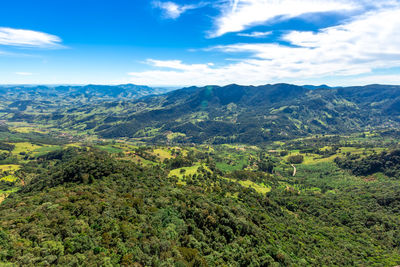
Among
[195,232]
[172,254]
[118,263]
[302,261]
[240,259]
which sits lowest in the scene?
[302,261]

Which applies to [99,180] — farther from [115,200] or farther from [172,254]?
[172,254]

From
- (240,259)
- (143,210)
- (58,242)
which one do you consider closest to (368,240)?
(240,259)

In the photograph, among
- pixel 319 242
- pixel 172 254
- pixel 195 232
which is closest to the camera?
pixel 172 254

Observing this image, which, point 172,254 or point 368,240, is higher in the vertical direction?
point 172,254

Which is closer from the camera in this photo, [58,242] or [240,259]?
[58,242]

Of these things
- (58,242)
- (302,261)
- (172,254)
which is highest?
(58,242)

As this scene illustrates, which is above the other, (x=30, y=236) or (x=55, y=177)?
(x=30, y=236)

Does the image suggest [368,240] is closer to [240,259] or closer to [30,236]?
[240,259]

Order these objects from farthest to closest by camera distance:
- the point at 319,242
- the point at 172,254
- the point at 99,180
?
the point at 99,180 → the point at 319,242 → the point at 172,254

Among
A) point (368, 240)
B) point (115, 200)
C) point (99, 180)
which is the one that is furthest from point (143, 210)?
point (368, 240)
